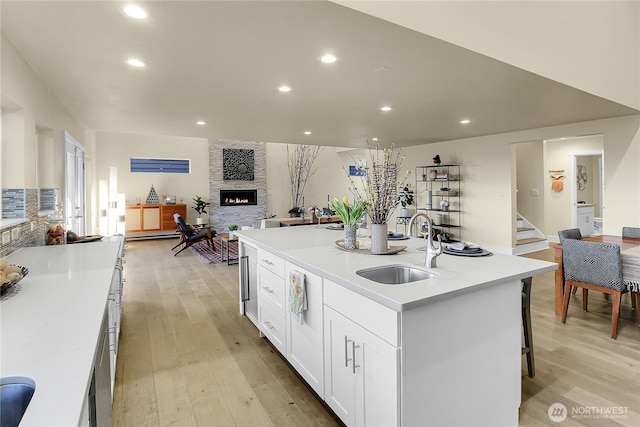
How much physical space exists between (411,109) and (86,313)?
4086 mm

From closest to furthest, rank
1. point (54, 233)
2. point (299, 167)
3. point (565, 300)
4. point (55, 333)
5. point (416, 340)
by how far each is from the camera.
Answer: point (55, 333)
point (416, 340)
point (54, 233)
point (565, 300)
point (299, 167)

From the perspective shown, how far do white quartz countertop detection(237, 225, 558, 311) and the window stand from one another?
753 centimetres

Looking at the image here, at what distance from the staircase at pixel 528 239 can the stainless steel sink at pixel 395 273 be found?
5546 millimetres

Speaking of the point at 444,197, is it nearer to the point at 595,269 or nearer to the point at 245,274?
the point at 595,269

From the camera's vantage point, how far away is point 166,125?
5168 millimetres

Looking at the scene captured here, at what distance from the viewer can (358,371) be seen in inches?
61.2

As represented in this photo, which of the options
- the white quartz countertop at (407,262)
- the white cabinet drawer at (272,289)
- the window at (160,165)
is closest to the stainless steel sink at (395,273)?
the white quartz countertop at (407,262)

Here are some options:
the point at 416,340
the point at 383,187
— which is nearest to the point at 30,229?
the point at 383,187

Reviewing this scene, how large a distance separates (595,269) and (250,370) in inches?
119

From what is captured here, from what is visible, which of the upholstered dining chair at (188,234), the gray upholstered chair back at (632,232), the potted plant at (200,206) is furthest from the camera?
the potted plant at (200,206)

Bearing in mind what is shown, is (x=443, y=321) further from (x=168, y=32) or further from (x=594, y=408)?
(x=168, y=32)

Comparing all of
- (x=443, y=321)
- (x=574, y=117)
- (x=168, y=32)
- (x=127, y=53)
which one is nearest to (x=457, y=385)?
(x=443, y=321)

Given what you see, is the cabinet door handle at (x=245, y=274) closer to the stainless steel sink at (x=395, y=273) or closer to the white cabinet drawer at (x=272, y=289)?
the white cabinet drawer at (x=272, y=289)

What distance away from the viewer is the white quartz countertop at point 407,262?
1383 millimetres
